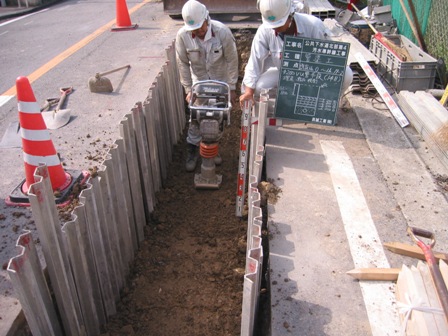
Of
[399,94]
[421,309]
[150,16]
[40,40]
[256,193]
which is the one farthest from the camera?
[150,16]

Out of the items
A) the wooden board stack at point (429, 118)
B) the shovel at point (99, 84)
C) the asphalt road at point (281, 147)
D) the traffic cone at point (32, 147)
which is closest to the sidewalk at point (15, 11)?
the asphalt road at point (281, 147)

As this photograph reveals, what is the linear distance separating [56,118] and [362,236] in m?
4.15

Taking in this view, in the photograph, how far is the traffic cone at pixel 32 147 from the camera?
365 centimetres

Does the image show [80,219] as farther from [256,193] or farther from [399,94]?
[399,94]

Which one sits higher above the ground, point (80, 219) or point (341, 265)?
point (80, 219)

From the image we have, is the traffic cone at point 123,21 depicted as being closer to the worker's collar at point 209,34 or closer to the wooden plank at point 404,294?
the worker's collar at point 209,34

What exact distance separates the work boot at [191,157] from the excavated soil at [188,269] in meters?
0.15

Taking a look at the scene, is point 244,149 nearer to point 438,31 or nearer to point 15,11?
point 438,31

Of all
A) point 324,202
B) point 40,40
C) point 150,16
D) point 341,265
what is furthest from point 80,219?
point 150,16

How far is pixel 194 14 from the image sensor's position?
4598 millimetres

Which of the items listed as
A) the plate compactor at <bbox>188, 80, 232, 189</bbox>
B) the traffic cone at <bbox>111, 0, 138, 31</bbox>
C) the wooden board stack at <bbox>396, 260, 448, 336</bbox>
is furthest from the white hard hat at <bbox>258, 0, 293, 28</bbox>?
the traffic cone at <bbox>111, 0, 138, 31</bbox>

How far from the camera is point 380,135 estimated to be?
4.85 metres

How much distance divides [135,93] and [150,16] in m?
6.10

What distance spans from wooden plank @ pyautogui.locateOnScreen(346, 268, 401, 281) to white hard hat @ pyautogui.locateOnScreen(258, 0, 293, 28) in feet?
9.28
